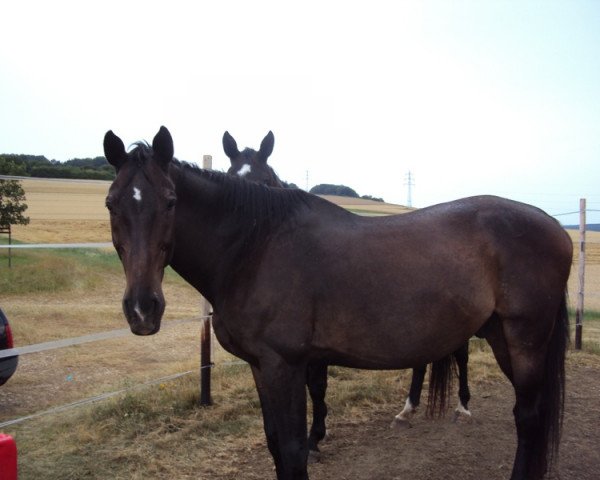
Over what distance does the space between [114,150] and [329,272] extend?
47.1 inches

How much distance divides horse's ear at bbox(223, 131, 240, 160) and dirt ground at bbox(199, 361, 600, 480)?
8.74ft

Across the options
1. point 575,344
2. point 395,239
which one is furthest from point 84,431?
point 575,344

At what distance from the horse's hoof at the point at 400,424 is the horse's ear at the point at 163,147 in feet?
10.3

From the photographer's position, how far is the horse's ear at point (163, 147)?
2342 millimetres

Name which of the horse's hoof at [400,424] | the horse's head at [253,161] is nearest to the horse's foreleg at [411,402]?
the horse's hoof at [400,424]

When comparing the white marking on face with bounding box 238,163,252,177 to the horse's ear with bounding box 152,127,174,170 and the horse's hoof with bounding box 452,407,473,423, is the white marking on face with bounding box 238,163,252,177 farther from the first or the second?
the horse's hoof with bounding box 452,407,473,423

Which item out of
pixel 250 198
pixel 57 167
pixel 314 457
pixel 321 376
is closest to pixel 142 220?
pixel 250 198

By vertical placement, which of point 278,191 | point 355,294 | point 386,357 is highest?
point 278,191

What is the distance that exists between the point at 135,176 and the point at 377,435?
3089mm

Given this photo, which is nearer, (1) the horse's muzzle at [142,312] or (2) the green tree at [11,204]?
(1) the horse's muzzle at [142,312]

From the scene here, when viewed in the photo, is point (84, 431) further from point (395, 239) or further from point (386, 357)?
point (395, 239)

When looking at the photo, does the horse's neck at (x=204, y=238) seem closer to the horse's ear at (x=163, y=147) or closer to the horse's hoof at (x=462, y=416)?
the horse's ear at (x=163, y=147)

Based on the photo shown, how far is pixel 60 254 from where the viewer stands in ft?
46.8

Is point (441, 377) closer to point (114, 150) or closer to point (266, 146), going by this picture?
point (266, 146)
